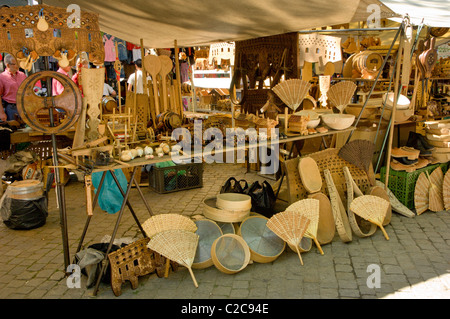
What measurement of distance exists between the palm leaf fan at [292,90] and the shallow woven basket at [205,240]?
5.65ft

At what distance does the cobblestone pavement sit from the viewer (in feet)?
9.96

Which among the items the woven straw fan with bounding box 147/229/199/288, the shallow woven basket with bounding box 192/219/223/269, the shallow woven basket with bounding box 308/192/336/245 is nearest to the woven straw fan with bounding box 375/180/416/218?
the shallow woven basket with bounding box 308/192/336/245

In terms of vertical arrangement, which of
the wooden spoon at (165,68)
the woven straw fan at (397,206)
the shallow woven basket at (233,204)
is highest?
the wooden spoon at (165,68)

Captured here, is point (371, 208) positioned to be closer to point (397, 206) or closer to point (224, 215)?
point (397, 206)

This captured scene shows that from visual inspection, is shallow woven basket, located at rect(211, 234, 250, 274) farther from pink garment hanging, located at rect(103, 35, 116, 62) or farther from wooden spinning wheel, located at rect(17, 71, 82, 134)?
pink garment hanging, located at rect(103, 35, 116, 62)

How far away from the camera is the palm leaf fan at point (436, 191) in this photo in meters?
4.69

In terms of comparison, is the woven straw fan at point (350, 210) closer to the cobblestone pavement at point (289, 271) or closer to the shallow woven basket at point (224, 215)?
the cobblestone pavement at point (289, 271)

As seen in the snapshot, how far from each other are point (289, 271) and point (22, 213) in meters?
3.25

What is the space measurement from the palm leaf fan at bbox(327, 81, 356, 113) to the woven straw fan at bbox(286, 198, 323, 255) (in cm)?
167

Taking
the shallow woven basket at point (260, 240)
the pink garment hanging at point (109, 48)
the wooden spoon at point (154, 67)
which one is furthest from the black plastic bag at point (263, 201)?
the pink garment hanging at point (109, 48)

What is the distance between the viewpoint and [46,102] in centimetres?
300

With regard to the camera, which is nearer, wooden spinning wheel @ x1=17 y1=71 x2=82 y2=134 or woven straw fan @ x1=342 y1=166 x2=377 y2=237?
wooden spinning wheel @ x1=17 y1=71 x2=82 y2=134

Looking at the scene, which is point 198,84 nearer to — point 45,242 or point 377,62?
point 377,62
